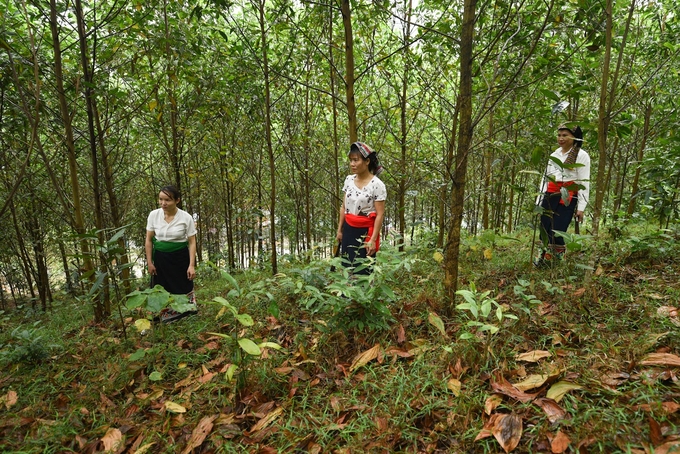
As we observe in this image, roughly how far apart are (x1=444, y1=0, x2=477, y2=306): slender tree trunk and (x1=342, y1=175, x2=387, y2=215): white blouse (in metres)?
0.98

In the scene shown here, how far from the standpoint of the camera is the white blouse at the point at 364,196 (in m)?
3.25

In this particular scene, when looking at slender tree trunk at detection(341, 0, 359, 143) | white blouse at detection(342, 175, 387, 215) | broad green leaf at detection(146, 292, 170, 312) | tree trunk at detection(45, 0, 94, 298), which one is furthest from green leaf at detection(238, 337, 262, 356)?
slender tree trunk at detection(341, 0, 359, 143)

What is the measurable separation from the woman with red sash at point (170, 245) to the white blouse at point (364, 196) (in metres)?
1.65

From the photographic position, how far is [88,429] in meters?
2.06

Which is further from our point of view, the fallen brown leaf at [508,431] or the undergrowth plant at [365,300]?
the undergrowth plant at [365,300]

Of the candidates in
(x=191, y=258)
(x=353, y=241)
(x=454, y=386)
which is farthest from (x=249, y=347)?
(x=191, y=258)

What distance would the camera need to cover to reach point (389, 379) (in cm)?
206

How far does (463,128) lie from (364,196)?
127 centimetres

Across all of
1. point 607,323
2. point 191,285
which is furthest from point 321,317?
point 607,323

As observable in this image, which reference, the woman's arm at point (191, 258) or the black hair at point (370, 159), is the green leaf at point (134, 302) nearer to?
the woman's arm at point (191, 258)

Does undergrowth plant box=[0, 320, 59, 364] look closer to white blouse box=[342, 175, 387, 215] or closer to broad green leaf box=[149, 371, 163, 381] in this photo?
broad green leaf box=[149, 371, 163, 381]

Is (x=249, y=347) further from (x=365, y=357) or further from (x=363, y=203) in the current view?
(x=363, y=203)

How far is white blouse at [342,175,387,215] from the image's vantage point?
10.7ft

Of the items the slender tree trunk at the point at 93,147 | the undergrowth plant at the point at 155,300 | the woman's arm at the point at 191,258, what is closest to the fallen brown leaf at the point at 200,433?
the undergrowth plant at the point at 155,300
